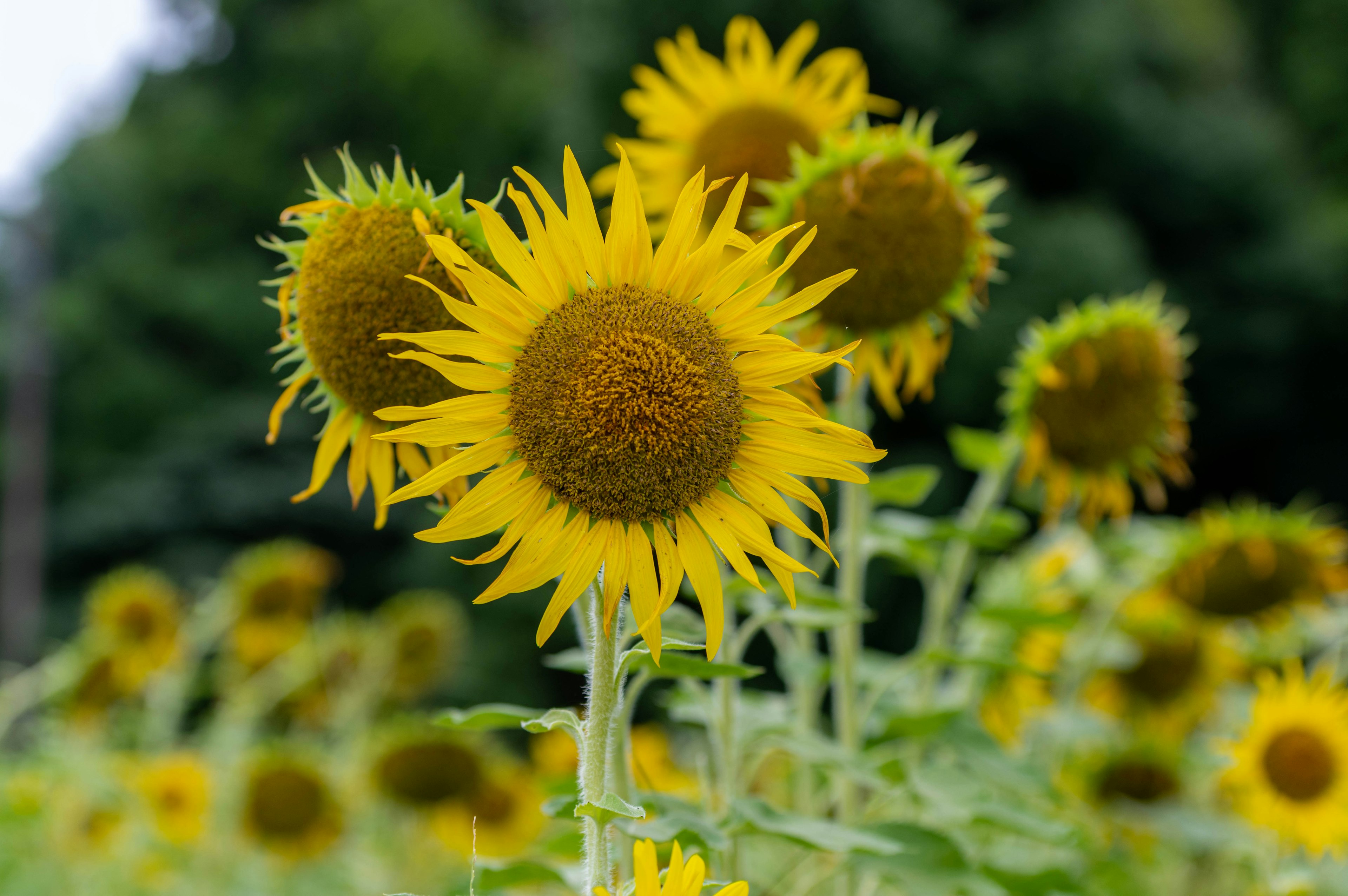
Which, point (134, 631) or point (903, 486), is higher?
point (134, 631)

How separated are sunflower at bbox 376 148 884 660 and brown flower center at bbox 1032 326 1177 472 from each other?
0.77 m

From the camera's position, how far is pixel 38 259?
10.1 m

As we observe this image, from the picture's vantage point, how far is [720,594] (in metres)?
0.80

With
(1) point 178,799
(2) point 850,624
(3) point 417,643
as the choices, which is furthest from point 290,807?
(2) point 850,624

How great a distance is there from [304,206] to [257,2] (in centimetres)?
1614

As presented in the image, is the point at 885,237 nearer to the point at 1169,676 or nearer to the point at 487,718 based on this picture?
the point at 487,718

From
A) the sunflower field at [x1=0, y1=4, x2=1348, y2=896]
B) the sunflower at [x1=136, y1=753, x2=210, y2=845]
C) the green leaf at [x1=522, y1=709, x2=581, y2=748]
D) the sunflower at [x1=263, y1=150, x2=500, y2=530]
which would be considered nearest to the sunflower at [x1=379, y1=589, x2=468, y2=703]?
the sunflower field at [x1=0, y1=4, x2=1348, y2=896]

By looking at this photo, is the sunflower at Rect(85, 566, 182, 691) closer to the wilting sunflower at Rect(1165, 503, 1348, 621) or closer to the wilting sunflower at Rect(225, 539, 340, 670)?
the wilting sunflower at Rect(225, 539, 340, 670)

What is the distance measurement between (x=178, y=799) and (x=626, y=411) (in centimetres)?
257

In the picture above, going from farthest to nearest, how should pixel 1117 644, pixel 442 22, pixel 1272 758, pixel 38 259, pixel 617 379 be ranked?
pixel 442 22 < pixel 38 259 < pixel 1117 644 < pixel 1272 758 < pixel 617 379

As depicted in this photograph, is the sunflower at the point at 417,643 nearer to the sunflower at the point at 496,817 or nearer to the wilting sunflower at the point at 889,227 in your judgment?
the sunflower at the point at 496,817

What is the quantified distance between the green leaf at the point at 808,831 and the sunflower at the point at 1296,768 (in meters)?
1.17

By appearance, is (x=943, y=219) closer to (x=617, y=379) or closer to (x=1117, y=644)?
(x=617, y=379)

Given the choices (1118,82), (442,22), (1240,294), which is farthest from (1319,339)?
(442,22)
